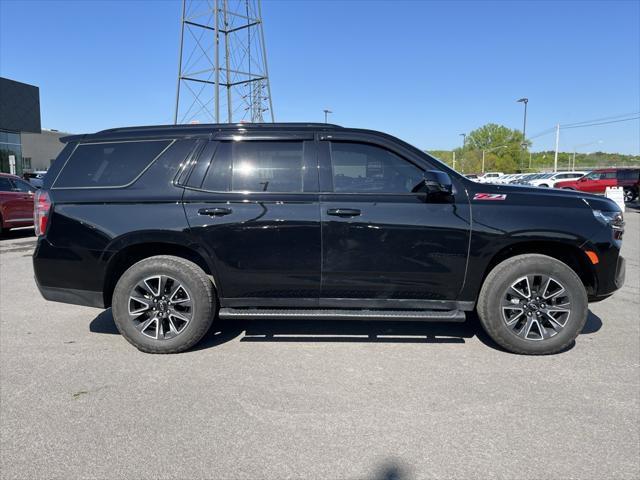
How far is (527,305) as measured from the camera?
389cm

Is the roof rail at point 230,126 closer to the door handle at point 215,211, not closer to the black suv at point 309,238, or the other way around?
Answer: the black suv at point 309,238

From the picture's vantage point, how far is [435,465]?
2414mm

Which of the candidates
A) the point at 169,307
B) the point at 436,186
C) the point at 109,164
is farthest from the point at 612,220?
the point at 109,164

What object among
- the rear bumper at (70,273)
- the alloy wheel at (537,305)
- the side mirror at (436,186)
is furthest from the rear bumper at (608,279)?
the rear bumper at (70,273)

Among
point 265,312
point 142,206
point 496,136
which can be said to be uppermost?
point 496,136

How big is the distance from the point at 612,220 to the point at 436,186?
1.63 m

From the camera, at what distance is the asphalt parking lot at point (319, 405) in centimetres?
245

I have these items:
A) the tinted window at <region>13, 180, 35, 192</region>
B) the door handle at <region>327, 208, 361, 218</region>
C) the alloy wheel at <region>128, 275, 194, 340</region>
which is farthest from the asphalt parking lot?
the tinted window at <region>13, 180, 35, 192</region>

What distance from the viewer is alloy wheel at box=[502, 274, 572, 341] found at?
12.7 feet

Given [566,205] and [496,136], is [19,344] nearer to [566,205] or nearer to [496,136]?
[566,205]

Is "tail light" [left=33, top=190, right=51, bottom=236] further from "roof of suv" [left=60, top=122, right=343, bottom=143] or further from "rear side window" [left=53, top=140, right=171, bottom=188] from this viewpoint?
"roof of suv" [left=60, top=122, right=343, bottom=143]

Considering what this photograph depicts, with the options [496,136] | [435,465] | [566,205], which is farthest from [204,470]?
[496,136]

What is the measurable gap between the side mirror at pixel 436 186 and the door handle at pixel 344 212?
58cm

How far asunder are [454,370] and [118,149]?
3.56 m
